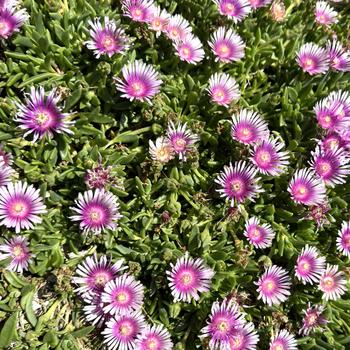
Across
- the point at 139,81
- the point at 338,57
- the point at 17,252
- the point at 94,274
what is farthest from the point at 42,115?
the point at 338,57

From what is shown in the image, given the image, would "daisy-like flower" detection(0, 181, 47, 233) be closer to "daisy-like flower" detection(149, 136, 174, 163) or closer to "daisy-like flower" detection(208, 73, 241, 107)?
"daisy-like flower" detection(149, 136, 174, 163)

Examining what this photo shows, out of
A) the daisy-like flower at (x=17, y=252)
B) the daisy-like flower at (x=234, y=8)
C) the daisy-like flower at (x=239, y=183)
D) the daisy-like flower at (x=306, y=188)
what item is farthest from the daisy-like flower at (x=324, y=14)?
the daisy-like flower at (x=17, y=252)

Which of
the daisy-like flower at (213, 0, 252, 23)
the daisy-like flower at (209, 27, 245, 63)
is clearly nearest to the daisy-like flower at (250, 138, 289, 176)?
the daisy-like flower at (209, 27, 245, 63)

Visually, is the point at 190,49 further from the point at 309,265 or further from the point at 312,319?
the point at 312,319

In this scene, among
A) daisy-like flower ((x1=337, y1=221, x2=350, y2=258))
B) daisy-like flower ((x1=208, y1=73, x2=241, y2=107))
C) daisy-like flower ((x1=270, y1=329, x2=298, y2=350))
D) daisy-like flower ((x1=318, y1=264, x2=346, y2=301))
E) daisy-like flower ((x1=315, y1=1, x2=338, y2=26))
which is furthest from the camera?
daisy-like flower ((x1=315, y1=1, x2=338, y2=26))

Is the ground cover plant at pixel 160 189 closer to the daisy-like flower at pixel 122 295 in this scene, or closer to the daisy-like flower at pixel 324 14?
the daisy-like flower at pixel 122 295
